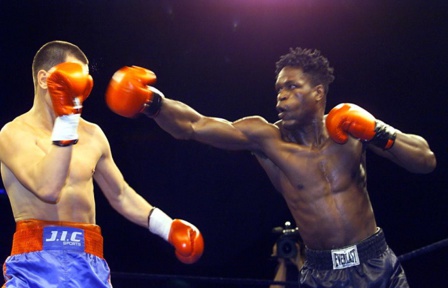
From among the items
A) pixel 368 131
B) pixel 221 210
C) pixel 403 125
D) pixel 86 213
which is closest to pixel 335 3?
pixel 403 125

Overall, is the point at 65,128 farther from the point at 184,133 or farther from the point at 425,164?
the point at 425,164

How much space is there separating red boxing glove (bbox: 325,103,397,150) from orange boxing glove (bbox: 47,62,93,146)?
3.48 feet

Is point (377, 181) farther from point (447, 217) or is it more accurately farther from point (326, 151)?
point (326, 151)

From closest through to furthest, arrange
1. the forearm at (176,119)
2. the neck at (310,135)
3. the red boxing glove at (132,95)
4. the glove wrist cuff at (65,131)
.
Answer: the glove wrist cuff at (65,131)
the red boxing glove at (132,95)
the forearm at (176,119)
the neck at (310,135)

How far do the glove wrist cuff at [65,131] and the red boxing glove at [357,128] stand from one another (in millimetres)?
1099

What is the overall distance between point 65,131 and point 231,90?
3319 mm

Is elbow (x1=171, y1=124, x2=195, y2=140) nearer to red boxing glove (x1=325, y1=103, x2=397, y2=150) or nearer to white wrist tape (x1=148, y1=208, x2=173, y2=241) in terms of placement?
white wrist tape (x1=148, y1=208, x2=173, y2=241)

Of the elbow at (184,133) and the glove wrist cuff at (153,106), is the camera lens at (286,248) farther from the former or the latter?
the glove wrist cuff at (153,106)

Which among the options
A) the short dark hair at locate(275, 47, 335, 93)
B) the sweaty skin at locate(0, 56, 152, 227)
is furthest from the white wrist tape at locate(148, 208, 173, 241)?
the short dark hair at locate(275, 47, 335, 93)

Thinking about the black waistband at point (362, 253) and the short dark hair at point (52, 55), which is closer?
the short dark hair at point (52, 55)

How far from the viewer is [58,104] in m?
1.92

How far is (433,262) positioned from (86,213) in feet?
11.8

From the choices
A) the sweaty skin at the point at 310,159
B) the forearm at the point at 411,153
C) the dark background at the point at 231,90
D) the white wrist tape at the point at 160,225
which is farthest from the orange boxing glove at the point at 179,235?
the dark background at the point at 231,90

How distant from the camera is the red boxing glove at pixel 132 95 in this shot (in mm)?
2359
